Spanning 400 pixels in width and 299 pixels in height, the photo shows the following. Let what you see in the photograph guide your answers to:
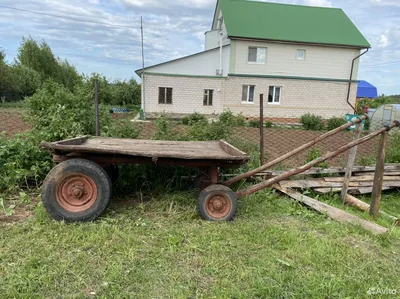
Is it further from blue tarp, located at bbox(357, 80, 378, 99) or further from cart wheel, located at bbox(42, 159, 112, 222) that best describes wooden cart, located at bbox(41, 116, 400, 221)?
blue tarp, located at bbox(357, 80, 378, 99)

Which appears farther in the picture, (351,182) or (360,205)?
(351,182)

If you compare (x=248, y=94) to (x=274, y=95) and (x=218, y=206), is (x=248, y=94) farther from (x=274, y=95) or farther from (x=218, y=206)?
(x=218, y=206)

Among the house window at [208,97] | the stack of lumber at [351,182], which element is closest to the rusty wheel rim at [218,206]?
the stack of lumber at [351,182]

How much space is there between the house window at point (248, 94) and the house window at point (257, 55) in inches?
69.2

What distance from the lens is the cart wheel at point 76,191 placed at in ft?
11.8

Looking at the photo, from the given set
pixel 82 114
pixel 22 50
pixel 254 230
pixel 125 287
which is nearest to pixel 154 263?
pixel 125 287

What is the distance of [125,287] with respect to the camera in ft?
8.38

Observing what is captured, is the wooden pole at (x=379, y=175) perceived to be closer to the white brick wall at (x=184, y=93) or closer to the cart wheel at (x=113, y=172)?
the cart wheel at (x=113, y=172)

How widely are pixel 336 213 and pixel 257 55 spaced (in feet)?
63.4

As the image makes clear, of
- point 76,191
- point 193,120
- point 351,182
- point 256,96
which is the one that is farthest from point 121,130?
point 256,96

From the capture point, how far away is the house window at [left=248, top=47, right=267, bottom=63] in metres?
22.0

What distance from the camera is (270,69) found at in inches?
875

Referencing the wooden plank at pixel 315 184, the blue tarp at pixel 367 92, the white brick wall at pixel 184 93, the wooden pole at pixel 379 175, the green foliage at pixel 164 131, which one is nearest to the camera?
the wooden pole at pixel 379 175

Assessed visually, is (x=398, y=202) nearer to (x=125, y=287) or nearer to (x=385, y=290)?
(x=385, y=290)
